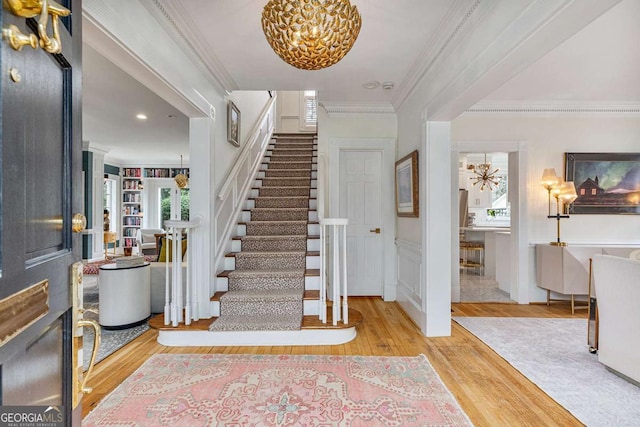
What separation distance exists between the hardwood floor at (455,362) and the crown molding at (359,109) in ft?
8.35

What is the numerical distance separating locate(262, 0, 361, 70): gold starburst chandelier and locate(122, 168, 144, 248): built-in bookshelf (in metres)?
9.29

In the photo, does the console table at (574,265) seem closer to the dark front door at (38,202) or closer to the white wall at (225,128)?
the white wall at (225,128)

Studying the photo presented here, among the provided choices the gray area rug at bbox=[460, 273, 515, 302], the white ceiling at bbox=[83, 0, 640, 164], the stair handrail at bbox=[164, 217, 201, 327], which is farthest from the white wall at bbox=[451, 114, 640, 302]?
the stair handrail at bbox=[164, 217, 201, 327]

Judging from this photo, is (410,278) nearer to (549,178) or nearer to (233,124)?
→ (549,178)

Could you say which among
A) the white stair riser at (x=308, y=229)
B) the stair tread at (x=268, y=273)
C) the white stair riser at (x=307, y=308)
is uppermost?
the white stair riser at (x=308, y=229)

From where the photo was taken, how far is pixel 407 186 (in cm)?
380

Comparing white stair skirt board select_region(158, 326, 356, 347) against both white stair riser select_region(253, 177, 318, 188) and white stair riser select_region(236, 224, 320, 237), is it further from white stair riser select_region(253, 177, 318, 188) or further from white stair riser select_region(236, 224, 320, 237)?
white stair riser select_region(253, 177, 318, 188)

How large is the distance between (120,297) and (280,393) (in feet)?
6.98

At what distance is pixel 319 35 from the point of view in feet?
5.25

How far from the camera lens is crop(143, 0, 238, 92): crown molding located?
218 cm

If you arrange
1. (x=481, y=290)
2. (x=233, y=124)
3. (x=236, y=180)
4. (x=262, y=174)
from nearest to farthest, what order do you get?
(x=233, y=124), (x=236, y=180), (x=481, y=290), (x=262, y=174)

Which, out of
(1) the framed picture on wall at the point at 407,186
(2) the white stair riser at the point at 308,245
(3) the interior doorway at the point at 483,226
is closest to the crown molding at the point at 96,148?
(2) the white stair riser at the point at 308,245

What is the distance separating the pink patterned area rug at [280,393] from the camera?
6.07 feet

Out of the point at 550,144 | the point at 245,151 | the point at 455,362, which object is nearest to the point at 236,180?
the point at 245,151
